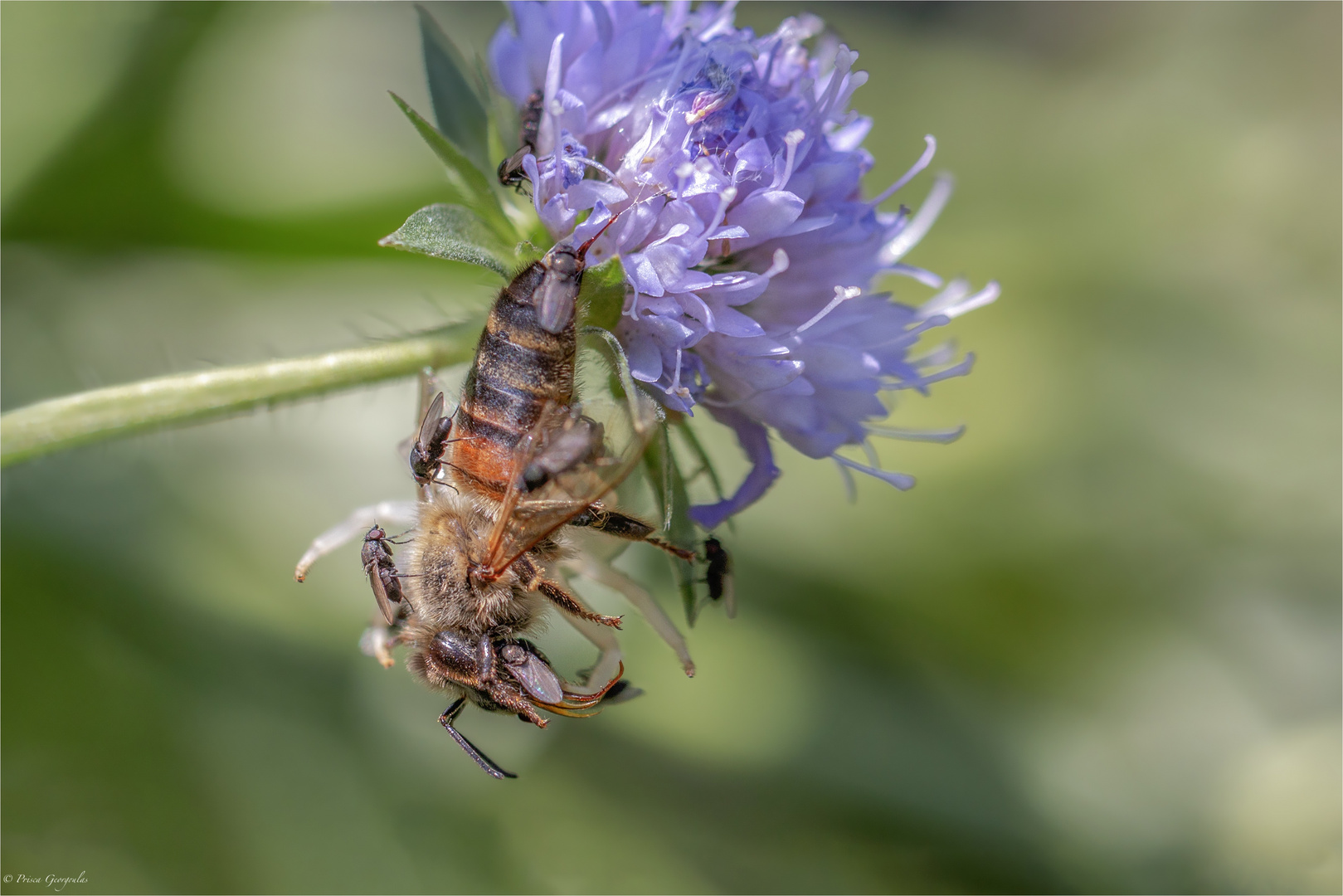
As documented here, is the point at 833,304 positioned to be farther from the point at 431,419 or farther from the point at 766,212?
the point at 431,419

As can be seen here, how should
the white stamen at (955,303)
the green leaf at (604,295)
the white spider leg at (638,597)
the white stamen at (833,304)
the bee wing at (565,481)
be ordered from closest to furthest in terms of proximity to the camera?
the bee wing at (565,481), the green leaf at (604,295), the white stamen at (833,304), the white spider leg at (638,597), the white stamen at (955,303)

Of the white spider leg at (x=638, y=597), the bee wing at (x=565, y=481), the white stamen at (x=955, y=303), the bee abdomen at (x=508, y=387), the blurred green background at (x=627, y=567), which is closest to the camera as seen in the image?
the bee wing at (x=565, y=481)

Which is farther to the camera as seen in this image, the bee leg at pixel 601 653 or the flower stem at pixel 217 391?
the bee leg at pixel 601 653

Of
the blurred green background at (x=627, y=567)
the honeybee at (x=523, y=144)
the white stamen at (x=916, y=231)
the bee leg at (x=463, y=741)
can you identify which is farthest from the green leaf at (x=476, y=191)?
the blurred green background at (x=627, y=567)

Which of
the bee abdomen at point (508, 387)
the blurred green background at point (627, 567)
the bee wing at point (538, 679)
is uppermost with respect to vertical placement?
the bee abdomen at point (508, 387)

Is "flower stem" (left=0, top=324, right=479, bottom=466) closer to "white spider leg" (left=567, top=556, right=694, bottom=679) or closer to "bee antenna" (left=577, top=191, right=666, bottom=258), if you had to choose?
"bee antenna" (left=577, top=191, right=666, bottom=258)

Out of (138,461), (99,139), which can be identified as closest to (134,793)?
(138,461)

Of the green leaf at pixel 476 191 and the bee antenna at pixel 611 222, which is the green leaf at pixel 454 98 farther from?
the bee antenna at pixel 611 222
